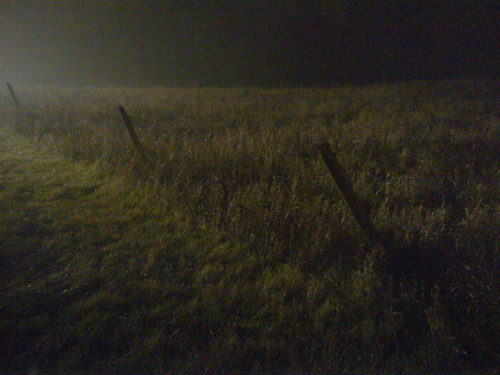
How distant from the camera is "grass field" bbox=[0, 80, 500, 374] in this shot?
8.21 ft

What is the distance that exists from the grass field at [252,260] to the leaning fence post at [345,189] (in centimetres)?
22

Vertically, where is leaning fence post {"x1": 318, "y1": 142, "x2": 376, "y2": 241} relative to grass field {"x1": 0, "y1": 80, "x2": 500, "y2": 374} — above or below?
above

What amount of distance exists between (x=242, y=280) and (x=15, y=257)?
251cm

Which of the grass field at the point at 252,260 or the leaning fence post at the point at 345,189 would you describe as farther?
the leaning fence post at the point at 345,189

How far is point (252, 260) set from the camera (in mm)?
3543

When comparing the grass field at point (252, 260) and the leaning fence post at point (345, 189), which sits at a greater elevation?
the leaning fence post at point (345, 189)

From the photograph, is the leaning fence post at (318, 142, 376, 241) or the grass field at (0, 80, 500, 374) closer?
the grass field at (0, 80, 500, 374)

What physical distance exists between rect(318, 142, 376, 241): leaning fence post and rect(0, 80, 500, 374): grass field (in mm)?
218

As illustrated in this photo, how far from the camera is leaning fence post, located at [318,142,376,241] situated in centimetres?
333

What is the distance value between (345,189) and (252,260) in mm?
1232

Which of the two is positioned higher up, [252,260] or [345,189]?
[345,189]

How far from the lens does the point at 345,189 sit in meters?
3.47

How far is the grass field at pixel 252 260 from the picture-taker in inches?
98.5

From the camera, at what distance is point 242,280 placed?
10.6 ft
